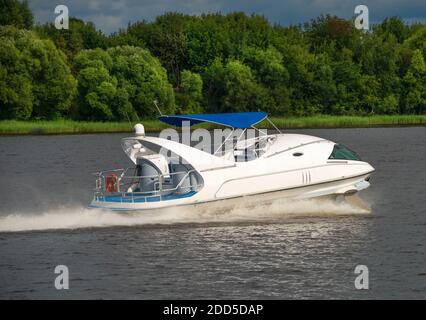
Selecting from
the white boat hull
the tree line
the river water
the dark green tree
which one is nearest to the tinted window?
the white boat hull

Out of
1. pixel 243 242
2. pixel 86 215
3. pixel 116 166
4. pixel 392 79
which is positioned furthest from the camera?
pixel 392 79

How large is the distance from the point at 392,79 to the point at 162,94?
32.2 metres

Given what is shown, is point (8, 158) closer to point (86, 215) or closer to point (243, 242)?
point (86, 215)

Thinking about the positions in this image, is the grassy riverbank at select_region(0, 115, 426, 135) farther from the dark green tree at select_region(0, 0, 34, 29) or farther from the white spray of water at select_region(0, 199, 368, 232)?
the white spray of water at select_region(0, 199, 368, 232)

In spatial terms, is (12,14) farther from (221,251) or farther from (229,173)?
(221,251)

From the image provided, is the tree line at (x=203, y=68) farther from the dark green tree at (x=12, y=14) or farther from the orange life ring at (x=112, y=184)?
the orange life ring at (x=112, y=184)

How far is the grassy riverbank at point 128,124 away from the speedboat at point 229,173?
56.2 m

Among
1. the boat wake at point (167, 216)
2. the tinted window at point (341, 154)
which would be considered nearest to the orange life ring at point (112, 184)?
the boat wake at point (167, 216)

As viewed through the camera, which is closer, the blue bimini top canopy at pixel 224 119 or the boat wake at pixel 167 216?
the boat wake at pixel 167 216

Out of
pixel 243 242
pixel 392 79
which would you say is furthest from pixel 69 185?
pixel 392 79

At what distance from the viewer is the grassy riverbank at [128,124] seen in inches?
3583

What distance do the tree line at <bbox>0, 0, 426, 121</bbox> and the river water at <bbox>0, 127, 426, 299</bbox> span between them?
189 ft

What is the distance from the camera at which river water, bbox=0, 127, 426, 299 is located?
23.2m

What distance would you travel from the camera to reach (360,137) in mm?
81812
